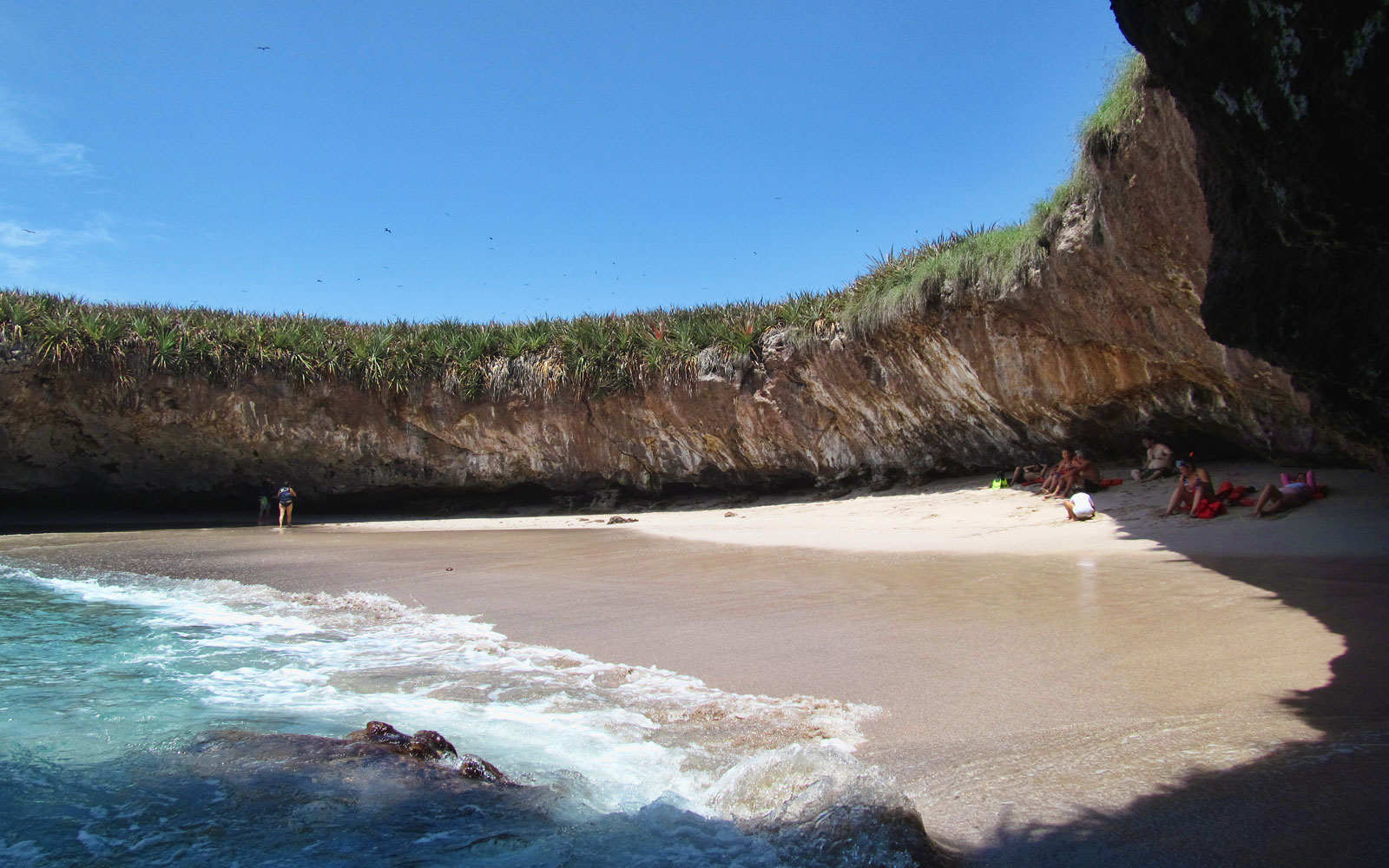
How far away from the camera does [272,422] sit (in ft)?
55.3

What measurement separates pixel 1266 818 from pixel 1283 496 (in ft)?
22.1

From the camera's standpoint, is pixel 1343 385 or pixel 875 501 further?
pixel 875 501

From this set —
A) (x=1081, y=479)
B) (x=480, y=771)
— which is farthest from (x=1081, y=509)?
(x=480, y=771)

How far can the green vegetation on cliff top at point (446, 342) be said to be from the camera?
14.7 metres

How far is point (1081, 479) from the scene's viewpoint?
1005 cm

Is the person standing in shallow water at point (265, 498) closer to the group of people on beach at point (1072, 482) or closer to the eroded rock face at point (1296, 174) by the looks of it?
the group of people on beach at point (1072, 482)

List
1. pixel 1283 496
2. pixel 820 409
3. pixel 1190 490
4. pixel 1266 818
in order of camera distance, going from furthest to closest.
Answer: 1. pixel 820 409
2. pixel 1190 490
3. pixel 1283 496
4. pixel 1266 818

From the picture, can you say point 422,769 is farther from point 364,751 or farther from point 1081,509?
point 1081,509

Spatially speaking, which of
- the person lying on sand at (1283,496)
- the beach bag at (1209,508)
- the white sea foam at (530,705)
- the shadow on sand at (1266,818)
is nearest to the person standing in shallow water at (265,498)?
the white sea foam at (530,705)

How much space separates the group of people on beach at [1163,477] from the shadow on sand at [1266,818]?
5593mm

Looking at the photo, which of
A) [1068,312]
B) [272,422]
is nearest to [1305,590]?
[1068,312]

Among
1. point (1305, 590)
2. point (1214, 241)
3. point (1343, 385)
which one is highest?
point (1214, 241)

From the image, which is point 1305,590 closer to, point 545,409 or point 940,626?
point 940,626

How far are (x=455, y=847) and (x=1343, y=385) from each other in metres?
3.48
